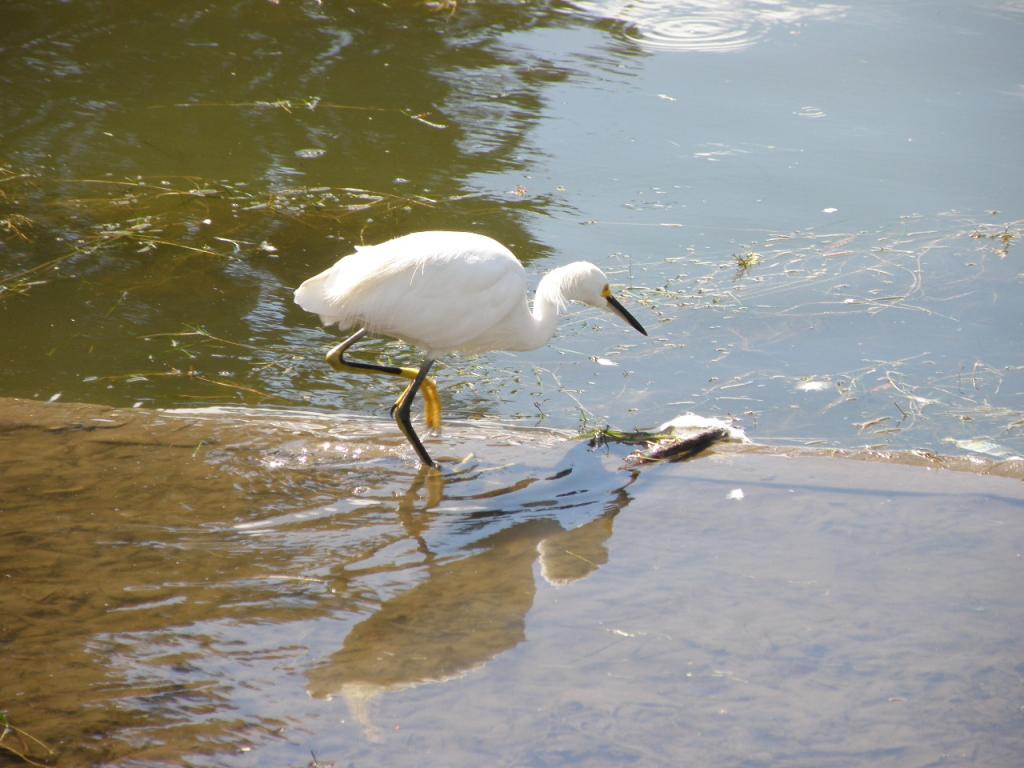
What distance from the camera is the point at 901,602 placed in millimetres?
A: 3758

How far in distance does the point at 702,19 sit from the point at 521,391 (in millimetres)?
7204

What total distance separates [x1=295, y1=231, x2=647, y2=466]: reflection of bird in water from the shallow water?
0.49 meters

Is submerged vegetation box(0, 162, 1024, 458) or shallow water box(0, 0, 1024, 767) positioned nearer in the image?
shallow water box(0, 0, 1024, 767)

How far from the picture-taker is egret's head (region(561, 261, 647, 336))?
228 inches

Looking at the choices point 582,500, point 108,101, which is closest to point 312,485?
point 582,500

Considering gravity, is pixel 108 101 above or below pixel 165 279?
above

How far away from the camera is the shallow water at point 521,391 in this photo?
3.25m

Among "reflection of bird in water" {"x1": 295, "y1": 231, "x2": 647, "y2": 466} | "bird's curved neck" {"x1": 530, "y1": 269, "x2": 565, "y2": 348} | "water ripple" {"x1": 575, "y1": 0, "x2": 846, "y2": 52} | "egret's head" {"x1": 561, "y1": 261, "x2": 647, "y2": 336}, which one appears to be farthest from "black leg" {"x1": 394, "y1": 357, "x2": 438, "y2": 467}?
"water ripple" {"x1": 575, "y1": 0, "x2": 846, "y2": 52}

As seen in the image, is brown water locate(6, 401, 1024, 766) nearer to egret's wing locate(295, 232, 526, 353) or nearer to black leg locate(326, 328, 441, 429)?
black leg locate(326, 328, 441, 429)

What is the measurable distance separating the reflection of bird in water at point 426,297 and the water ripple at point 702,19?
6400 millimetres

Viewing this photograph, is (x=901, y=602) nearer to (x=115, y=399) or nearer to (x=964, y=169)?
(x=115, y=399)

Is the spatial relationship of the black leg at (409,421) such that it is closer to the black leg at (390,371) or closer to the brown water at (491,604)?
the black leg at (390,371)

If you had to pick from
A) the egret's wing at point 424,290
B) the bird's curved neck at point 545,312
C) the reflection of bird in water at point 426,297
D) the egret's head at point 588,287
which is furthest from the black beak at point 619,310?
the egret's wing at point 424,290

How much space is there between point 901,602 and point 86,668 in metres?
2.82
